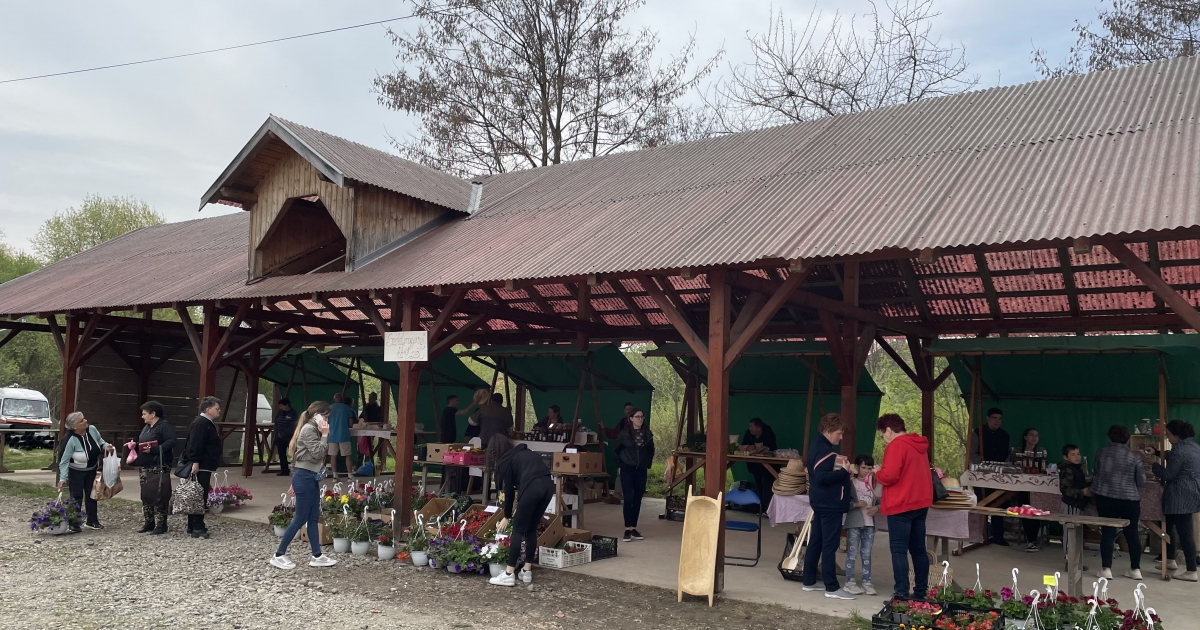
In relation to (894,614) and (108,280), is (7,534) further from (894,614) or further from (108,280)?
(894,614)

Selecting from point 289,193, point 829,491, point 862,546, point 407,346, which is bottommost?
point 862,546

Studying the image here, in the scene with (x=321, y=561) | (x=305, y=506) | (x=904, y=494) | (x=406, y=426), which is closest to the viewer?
(x=904, y=494)

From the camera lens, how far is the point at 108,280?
14.9 meters

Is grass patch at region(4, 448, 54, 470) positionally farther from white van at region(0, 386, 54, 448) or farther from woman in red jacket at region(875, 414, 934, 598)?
woman in red jacket at region(875, 414, 934, 598)

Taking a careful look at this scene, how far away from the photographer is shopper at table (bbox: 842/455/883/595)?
287 inches

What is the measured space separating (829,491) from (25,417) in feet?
82.0

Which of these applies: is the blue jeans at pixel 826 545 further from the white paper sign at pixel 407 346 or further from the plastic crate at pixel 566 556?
the white paper sign at pixel 407 346

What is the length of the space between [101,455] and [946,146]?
9.41 m

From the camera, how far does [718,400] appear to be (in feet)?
23.4

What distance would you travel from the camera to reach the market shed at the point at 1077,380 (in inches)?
388

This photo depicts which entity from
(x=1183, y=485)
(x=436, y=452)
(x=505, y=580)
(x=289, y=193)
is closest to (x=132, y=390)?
(x=289, y=193)

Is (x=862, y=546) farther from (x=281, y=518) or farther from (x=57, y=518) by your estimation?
(x=57, y=518)

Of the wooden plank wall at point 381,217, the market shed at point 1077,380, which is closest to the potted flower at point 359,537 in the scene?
the wooden plank wall at point 381,217

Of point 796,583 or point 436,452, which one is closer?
point 796,583
